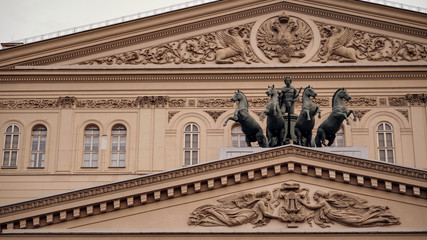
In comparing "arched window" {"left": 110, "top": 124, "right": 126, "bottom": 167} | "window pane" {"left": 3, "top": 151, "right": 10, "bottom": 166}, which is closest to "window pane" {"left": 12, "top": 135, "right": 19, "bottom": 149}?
"window pane" {"left": 3, "top": 151, "right": 10, "bottom": 166}

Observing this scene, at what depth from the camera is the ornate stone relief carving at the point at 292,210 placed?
126 feet

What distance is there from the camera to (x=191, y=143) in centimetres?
5544

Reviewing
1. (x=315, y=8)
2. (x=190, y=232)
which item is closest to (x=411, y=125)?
(x=315, y=8)

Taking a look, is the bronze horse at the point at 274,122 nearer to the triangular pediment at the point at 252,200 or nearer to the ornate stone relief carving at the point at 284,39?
the triangular pediment at the point at 252,200

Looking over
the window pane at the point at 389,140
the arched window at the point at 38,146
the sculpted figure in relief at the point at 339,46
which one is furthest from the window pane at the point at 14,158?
the window pane at the point at 389,140

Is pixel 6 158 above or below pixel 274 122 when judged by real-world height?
below

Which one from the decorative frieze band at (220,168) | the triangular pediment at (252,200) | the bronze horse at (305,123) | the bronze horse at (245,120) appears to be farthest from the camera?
the bronze horse at (245,120)

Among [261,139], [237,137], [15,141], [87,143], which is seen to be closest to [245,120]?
[261,139]

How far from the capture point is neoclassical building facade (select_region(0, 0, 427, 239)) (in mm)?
55031

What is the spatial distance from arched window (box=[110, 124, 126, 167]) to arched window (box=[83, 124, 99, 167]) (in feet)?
2.78

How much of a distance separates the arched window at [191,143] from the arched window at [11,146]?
873cm

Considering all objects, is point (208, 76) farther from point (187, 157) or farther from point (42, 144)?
point (42, 144)

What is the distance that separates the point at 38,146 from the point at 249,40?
40.4 ft

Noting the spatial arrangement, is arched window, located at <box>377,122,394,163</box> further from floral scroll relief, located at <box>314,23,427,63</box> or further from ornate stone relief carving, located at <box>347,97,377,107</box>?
floral scroll relief, located at <box>314,23,427,63</box>
